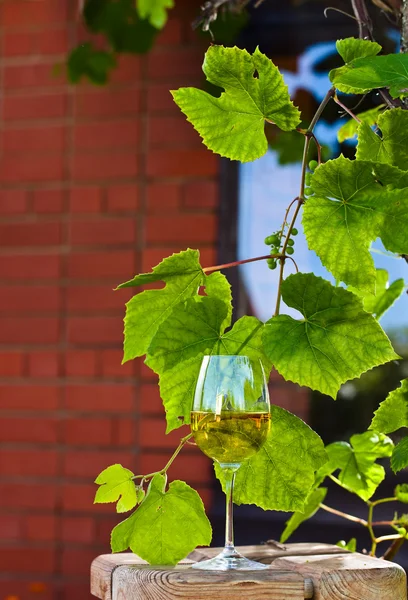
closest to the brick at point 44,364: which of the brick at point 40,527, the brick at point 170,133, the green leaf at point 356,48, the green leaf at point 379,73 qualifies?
the brick at point 40,527

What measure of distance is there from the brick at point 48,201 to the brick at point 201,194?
343 mm

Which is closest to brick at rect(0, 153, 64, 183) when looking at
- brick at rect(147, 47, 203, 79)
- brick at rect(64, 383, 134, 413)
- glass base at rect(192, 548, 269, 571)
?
brick at rect(147, 47, 203, 79)

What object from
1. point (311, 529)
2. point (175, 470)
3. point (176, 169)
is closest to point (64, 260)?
point (176, 169)

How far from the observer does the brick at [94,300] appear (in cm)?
230

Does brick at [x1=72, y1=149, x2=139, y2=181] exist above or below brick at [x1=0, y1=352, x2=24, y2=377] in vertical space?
above

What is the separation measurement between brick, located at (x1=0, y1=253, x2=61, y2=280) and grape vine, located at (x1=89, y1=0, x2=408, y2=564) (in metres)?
1.49

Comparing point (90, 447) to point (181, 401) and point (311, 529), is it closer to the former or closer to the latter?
point (311, 529)

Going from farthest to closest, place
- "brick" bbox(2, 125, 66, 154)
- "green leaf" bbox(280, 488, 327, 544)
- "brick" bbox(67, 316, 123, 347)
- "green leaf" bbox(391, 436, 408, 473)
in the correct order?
"brick" bbox(2, 125, 66, 154) → "brick" bbox(67, 316, 123, 347) → "green leaf" bbox(280, 488, 327, 544) → "green leaf" bbox(391, 436, 408, 473)

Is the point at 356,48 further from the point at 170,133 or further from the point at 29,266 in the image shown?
the point at 29,266

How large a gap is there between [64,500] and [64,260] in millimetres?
625

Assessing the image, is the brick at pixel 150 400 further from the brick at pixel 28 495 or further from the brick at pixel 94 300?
the brick at pixel 28 495

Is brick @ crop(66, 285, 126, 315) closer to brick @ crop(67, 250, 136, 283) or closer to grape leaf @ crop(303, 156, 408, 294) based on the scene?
brick @ crop(67, 250, 136, 283)

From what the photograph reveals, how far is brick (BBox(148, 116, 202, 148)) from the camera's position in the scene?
2.31 meters

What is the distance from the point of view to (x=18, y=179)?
7.88ft
